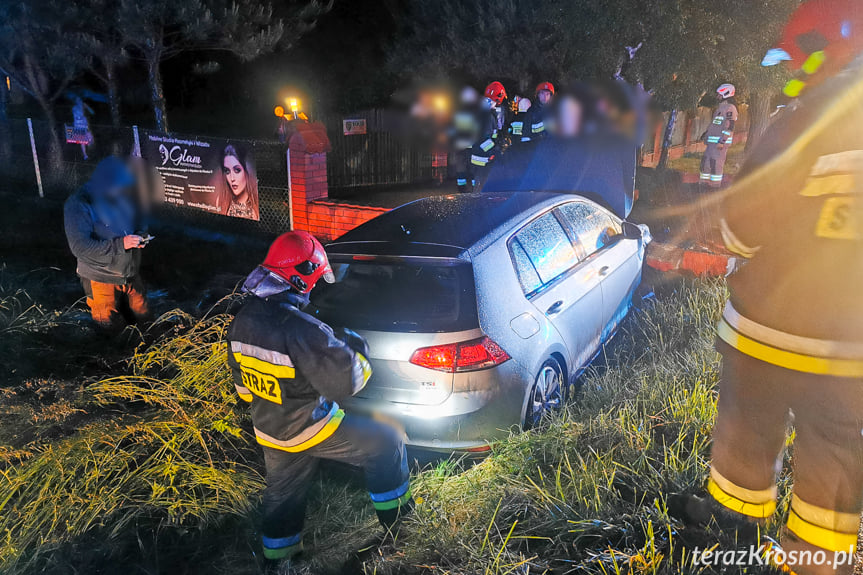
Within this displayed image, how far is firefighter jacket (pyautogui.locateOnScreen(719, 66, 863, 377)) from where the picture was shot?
2.07 metres

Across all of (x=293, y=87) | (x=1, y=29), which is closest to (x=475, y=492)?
(x=1, y=29)

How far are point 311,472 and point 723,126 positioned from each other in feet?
33.1

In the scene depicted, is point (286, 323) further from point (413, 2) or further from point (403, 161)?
point (413, 2)

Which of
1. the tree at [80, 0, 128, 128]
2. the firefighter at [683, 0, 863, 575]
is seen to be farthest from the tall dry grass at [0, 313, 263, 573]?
the tree at [80, 0, 128, 128]

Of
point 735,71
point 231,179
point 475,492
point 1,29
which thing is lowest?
point 475,492

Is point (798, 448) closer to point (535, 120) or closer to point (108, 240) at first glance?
point (108, 240)

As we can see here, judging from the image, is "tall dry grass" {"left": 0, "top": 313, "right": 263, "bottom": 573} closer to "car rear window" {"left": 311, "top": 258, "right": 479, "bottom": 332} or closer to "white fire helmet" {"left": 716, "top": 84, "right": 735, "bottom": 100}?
"car rear window" {"left": 311, "top": 258, "right": 479, "bottom": 332}

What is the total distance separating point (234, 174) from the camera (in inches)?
365

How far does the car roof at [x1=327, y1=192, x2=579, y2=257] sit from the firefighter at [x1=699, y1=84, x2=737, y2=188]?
23.7 ft

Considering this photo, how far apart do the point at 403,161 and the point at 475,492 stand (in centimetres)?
1218

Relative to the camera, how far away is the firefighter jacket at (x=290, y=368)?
264 centimetres

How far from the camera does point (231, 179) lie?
933cm

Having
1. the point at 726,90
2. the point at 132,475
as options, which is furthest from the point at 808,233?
the point at 726,90

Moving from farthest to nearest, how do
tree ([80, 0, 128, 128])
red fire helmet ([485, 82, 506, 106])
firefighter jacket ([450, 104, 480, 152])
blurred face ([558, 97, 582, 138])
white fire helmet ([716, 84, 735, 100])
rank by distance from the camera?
1. tree ([80, 0, 128, 128])
2. white fire helmet ([716, 84, 735, 100])
3. firefighter jacket ([450, 104, 480, 152])
4. red fire helmet ([485, 82, 506, 106])
5. blurred face ([558, 97, 582, 138])
